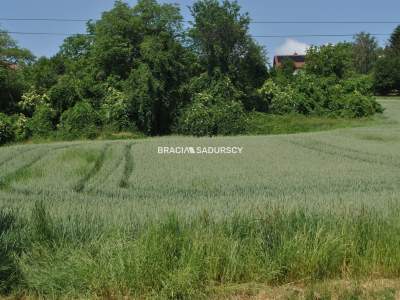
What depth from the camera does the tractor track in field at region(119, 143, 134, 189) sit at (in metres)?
11.3

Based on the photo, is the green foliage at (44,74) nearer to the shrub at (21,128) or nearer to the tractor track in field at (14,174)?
the shrub at (21,128)

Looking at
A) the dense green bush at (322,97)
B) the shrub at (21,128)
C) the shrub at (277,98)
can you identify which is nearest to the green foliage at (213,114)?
the shrub at (277,98)

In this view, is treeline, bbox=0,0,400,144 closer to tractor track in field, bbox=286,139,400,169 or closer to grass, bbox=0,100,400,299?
tractor track in field, bbox=286,139,400,169

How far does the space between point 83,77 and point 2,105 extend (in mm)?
5608

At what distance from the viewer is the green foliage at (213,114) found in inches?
1185

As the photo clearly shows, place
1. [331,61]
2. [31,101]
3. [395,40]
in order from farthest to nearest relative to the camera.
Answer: [395,40], [331,61], [31,101]

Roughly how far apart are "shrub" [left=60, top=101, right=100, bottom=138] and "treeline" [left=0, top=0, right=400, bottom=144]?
61 millimetres

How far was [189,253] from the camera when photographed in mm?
4887

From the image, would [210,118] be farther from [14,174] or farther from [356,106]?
[14,174]

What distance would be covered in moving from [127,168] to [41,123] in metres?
17.8

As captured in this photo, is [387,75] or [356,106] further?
[387,75]

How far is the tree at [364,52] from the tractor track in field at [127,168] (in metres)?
73.3

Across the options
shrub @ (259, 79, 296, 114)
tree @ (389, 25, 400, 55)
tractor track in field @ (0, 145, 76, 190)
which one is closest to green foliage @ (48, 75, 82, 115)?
shrub @ (259, 79, 296, 114)

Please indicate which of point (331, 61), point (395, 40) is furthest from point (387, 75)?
point (331, 61)
